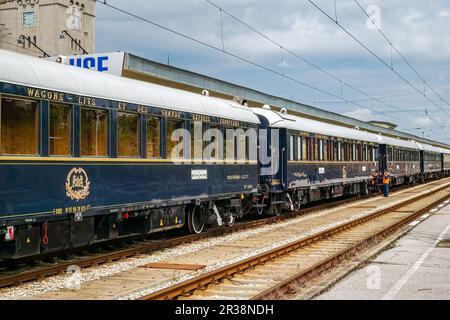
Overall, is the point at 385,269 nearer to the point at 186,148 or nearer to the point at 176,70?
the point at 186,148

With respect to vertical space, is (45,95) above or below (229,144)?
above

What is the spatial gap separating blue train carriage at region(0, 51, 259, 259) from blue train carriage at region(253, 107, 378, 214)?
454 cm

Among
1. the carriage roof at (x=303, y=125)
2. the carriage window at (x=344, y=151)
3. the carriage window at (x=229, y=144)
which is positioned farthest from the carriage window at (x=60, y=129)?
the carriage window at (x=344, y=151)

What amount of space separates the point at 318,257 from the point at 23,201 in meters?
5.87

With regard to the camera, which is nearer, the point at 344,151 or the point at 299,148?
the point at 299,148

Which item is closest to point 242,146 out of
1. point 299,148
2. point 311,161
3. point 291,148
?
point 291,148

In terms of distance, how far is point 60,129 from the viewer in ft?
32.2

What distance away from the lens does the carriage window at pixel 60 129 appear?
31.6 ft

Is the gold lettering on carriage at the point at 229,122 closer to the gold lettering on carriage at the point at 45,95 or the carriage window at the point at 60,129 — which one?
the carriage window at the point at 60,129

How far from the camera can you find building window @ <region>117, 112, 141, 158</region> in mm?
11422

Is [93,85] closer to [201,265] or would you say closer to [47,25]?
[201,265]

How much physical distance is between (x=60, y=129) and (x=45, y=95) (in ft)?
2.08

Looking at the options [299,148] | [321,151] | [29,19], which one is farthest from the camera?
[29,19]

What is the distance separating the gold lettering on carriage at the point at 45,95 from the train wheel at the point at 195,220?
591 centimetres
